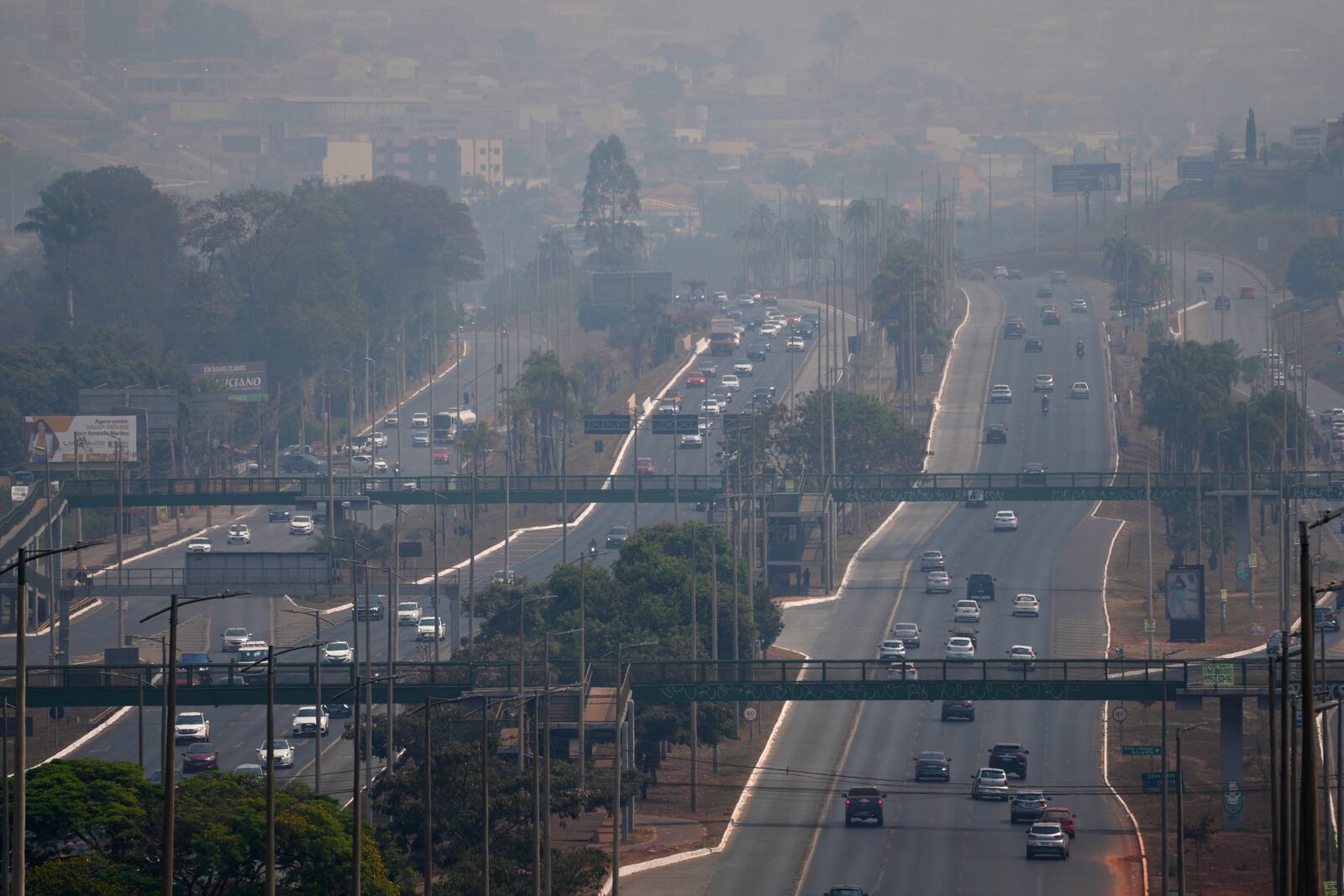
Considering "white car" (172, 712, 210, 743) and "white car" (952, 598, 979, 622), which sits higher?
"white car" (952, 598, 979, 622)

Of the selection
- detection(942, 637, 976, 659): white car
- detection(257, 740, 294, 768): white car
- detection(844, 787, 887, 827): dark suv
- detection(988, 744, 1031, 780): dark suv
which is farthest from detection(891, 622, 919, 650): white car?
detection(257, 740, 294, 768): white car

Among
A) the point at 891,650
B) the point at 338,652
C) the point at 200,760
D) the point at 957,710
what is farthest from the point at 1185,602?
the point at 200,760

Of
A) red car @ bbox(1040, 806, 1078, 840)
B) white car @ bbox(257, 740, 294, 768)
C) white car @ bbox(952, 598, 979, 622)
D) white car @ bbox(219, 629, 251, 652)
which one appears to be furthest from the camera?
white car @ bbox(952, 598, 979, 622)

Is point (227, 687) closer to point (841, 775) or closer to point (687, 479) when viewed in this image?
point (841, 775)

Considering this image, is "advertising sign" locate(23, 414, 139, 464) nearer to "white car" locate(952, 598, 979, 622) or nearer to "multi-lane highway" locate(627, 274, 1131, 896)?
"multi-lane highway" locate(627, 274, 1131, 896)

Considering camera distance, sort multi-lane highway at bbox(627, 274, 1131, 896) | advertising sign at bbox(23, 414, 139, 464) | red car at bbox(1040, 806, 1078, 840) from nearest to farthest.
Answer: multi-lane highway at bbox(627, 274, 1131, 896) → red car at bbox(1040, 806, 1078, 840) → advertising sign at bbox(23, 414, 139, 464)

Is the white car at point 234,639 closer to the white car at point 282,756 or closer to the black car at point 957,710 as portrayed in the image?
the white car at point 282,756
